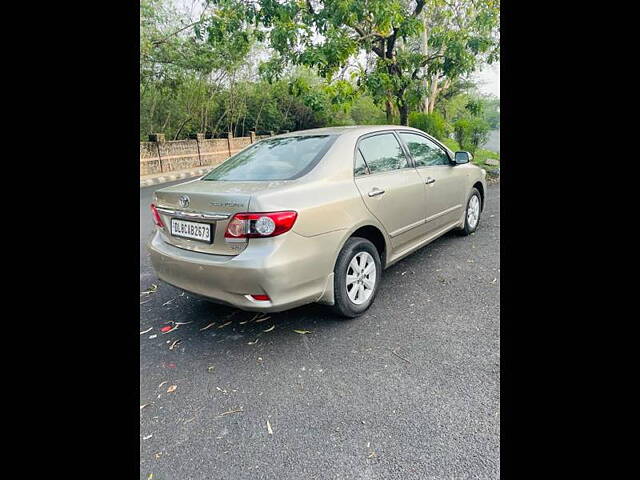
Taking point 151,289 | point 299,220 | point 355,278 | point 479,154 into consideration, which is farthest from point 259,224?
point 479,154

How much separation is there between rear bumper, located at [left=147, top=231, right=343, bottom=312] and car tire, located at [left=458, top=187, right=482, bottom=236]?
274cm

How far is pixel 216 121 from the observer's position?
2086 centimetres

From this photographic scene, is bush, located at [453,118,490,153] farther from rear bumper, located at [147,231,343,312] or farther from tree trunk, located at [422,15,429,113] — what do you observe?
rear bumper, located at [147,231,343,312]

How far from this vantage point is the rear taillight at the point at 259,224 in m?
2.32

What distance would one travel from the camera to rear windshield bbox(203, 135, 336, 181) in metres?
2.81

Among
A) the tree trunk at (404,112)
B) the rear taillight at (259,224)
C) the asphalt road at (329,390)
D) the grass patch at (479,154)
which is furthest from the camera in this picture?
the grass patch at (479,154)

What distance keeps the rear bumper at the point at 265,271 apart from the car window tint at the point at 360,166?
0.63m

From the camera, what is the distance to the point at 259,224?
2318mm

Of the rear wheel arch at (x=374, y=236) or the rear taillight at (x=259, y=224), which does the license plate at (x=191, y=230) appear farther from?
the rear wheel arch at (x=374, y=236)

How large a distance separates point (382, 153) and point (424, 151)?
2.67 feet

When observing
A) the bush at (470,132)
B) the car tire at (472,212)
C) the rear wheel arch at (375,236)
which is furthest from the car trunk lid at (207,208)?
the bush at (470,132)
